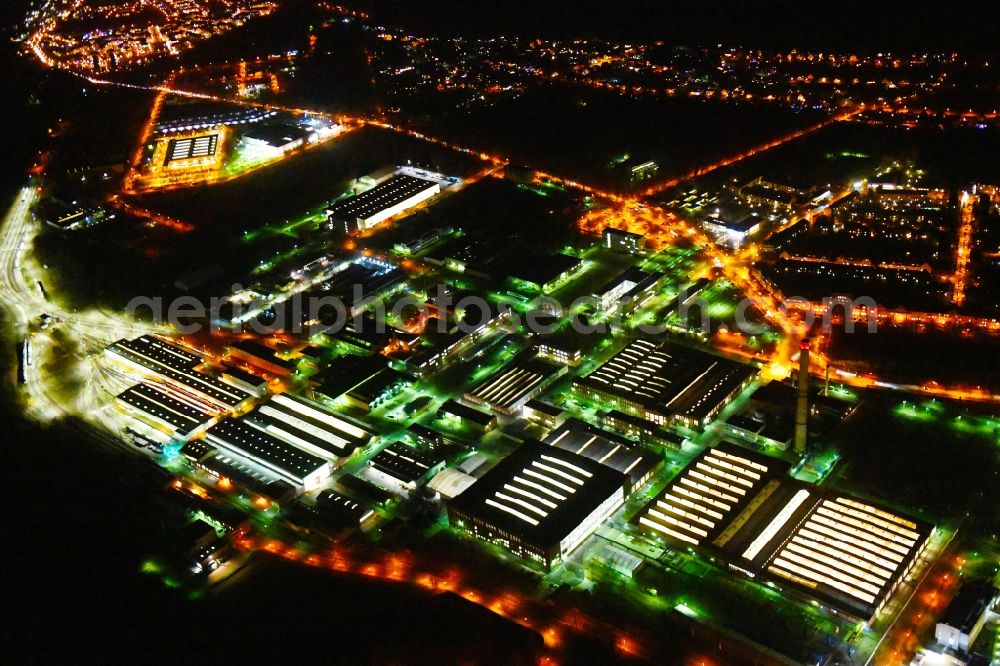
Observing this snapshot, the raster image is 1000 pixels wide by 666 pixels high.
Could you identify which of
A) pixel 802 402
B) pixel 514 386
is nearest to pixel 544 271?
pixel 514 386

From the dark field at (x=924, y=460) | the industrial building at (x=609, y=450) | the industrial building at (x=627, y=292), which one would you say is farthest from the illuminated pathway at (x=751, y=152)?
the industrial building at (x=609, y=450)

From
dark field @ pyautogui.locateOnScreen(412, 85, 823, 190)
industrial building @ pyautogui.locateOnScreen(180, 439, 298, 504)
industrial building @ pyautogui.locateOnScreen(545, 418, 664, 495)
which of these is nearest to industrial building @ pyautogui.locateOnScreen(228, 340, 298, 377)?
industrial building @ pyautogui.locateOnScreen(180, 439, 298, 504)

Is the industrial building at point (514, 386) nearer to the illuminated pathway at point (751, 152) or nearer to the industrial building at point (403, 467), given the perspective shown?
the industrial building at point (403, 467)

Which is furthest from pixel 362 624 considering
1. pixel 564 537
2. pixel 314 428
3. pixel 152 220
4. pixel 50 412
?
pixel 152 220

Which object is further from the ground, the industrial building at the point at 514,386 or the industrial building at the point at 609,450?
the industrial building at the point at 514,386

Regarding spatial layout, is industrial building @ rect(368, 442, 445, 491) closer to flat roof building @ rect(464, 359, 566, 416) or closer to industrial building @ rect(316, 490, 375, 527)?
industrial building @ rect(316, 490, 375, 527)

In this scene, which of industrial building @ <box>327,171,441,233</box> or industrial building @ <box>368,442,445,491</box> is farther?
industrial building @ <box>327,171,441,233</box>

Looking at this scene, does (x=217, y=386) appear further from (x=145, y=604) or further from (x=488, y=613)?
(x=488, y=613)
